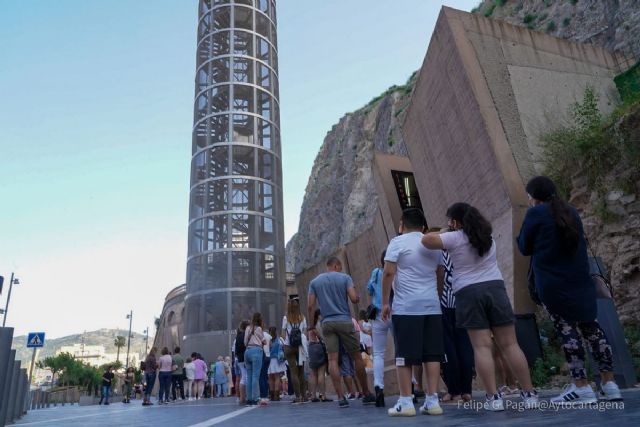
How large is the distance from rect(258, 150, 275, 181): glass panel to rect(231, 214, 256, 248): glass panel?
3.10 metres

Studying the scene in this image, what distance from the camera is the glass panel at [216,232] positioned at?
28.8 metres

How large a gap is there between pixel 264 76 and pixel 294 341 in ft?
92.8

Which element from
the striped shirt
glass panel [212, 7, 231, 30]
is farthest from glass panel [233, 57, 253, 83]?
the striped shirt

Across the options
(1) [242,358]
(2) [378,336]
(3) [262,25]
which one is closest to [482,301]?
(2) [378,336]

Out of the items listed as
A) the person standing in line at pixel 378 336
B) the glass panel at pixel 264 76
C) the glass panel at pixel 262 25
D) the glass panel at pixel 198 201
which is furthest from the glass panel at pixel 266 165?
the person standing in line at pixel 378 336

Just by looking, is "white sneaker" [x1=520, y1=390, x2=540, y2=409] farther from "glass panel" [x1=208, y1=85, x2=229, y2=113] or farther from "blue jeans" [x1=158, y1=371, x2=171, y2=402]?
"glass panel" [x1=208, y1=85, x2=229, y2=113]

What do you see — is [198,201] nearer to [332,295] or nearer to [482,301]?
[332,295]

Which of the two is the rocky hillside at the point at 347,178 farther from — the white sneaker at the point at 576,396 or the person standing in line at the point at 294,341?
the white sneaker at the point at 576,396

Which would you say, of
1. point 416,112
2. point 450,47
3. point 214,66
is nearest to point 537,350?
point 450,47

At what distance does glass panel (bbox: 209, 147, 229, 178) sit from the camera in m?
30.5

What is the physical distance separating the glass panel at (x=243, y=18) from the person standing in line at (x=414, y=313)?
32.9 meters

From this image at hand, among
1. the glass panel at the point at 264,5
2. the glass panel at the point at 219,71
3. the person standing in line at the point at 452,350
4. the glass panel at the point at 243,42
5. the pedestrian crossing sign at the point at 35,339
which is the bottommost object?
the person standing in line at the point at 452,350

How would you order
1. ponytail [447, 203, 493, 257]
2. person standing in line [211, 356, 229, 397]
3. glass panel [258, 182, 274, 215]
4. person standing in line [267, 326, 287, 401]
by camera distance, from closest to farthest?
ponytail [447, 203, 493, 257], person standing in line [267, 326, 287, 401], person standing in line [211, 356, 229, 397], glass panel [258, 182, 274, 215]

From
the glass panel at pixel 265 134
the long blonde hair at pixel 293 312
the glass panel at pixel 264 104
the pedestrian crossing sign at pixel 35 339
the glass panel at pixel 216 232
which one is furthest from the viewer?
the glass panel at pixel 264 104
